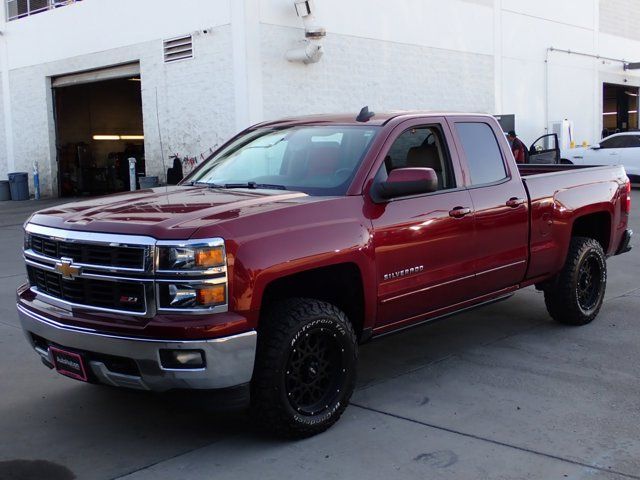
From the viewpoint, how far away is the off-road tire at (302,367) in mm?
4102

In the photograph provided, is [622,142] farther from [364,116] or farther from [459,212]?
[364,116]

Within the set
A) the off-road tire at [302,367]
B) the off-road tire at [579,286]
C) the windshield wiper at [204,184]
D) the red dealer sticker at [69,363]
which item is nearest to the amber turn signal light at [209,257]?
the off-road tire at [302,367]

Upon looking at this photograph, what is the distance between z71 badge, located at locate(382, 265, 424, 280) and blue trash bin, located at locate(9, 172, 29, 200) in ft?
Answer: 70.6

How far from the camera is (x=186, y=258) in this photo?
12.6ft

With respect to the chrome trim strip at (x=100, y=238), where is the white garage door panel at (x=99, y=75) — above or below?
above

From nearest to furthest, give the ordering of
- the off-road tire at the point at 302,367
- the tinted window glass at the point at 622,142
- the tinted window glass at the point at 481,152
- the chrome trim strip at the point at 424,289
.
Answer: the off-road tire at the point at 302,367 < the chrome trim strip at the point at 424,289 < the tinted window glass at the point at 481,152 < the tinted window glass at the point at 622,142

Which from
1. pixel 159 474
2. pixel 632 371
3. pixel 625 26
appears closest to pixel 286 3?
pixel 632 371

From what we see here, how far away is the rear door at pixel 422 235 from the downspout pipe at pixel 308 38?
12.4 meters

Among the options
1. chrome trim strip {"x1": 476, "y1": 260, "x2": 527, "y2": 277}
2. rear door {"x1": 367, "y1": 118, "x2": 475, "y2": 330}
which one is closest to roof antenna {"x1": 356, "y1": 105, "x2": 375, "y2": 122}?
rear door {"x1": 367, "y1": 118, "x2": 475, "y2": 330}

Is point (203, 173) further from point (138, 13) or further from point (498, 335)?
point (138, 13)

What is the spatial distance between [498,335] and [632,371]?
1.33m

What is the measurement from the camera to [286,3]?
17.7 meters

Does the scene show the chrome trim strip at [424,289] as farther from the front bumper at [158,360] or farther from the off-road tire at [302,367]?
the front bumper at [158,360]

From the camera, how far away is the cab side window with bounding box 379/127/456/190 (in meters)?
5.39
